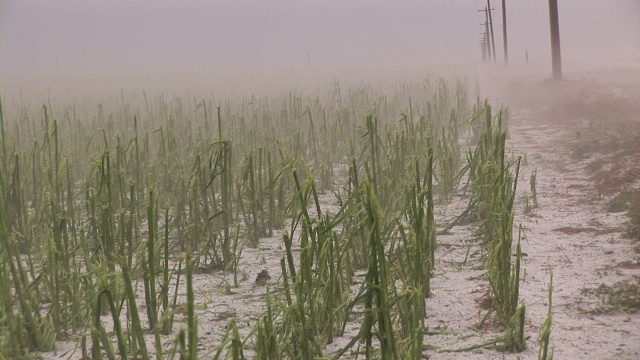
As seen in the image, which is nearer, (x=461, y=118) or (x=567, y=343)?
(x=567, y=343)

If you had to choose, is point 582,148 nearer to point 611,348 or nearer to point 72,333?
point 611,348

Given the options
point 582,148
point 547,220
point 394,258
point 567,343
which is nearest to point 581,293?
point 567,343

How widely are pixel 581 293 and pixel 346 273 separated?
91cm

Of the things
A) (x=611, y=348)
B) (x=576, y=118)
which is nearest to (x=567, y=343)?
(x=611, y=348)

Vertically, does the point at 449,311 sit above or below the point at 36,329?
below

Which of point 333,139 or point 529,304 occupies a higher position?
point 333,139

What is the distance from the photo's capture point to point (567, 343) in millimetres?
2256

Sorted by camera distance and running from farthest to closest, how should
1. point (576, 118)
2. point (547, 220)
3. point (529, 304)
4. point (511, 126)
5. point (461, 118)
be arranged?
point (511, 126), point (576, 118), point (461, 118), point (547, 220), point (529, 304)

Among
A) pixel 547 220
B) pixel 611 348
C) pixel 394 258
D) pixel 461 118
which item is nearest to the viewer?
pixel 611 348

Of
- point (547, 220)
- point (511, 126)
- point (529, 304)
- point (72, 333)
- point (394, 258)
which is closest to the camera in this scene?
point (72, 333)

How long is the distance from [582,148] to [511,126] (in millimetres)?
3655

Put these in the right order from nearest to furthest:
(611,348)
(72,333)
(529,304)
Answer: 1. (611,348)
2. (72,333)
3. (529,304)

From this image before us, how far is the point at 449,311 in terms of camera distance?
104 inches

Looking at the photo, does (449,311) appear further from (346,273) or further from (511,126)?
(511,126)
